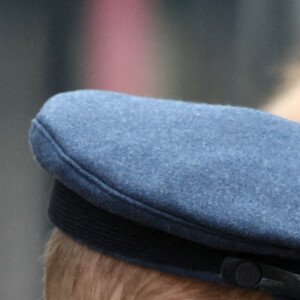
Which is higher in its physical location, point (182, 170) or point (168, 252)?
point (182, 170)

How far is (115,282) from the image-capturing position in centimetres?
69

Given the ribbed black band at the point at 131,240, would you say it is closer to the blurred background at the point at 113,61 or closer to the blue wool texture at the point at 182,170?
the blue wool texture at the point at 182,170

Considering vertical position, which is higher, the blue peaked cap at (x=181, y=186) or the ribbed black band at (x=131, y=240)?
the blue peaked cap at (x=181, y=186)

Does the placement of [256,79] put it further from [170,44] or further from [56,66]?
[56,66]

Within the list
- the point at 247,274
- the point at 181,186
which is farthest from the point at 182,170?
the point at 247,274

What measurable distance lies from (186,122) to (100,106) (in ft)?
0.37

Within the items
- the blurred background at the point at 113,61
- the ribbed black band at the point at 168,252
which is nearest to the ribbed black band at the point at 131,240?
the ribbed black band at the point at 168,252

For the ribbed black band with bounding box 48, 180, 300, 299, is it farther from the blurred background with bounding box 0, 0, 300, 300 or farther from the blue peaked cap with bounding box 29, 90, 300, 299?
the blurred background with bounding box 0, 0, 300, 300

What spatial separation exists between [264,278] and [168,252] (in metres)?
0.12

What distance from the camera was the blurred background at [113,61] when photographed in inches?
66.5

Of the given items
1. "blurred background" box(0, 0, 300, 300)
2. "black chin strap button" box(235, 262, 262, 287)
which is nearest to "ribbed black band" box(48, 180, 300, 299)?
"black chin strap button" box(235, 262, 262, 287)

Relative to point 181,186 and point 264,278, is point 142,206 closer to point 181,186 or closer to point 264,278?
point 181,186

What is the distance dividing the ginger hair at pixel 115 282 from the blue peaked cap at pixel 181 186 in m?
0.02

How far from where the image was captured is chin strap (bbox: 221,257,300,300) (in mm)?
630
